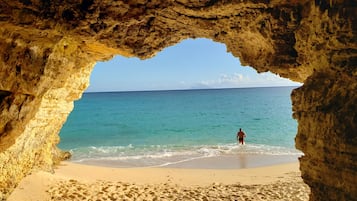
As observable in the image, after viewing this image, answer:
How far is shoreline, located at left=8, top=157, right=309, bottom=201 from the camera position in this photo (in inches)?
360

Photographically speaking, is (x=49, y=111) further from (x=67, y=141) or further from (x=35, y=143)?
(x=67, y=141)

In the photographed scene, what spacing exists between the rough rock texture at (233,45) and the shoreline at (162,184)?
2525 mm

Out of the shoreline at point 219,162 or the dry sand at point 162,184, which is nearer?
the dry sand at point 162,184

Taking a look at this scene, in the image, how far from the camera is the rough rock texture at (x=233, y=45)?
4000mm

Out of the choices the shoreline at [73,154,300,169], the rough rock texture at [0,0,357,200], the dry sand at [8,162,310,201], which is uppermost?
the rough rock texture at [0,0,357,200]

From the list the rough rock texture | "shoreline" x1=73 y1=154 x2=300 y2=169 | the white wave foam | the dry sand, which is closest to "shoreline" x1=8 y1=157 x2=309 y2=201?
the dry sand

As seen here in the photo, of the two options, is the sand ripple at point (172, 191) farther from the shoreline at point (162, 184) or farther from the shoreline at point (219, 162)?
the shoreline at point (219, 162)

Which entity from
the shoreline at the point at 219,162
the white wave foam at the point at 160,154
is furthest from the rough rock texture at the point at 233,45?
the white wave foam at the point at 160,154

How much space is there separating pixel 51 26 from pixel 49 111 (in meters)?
3.76

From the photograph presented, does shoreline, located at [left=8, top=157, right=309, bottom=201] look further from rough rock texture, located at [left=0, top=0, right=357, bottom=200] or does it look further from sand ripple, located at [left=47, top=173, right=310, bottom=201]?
rough rock texture, located at [left=0, top=0, right=357, bottom=200]

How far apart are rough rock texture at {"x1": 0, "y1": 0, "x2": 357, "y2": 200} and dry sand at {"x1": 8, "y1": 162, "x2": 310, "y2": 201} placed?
2617 mm

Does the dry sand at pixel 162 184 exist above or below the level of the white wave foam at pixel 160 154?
above

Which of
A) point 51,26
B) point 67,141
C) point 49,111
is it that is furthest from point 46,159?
point 67,141

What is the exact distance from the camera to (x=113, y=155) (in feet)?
62.0
